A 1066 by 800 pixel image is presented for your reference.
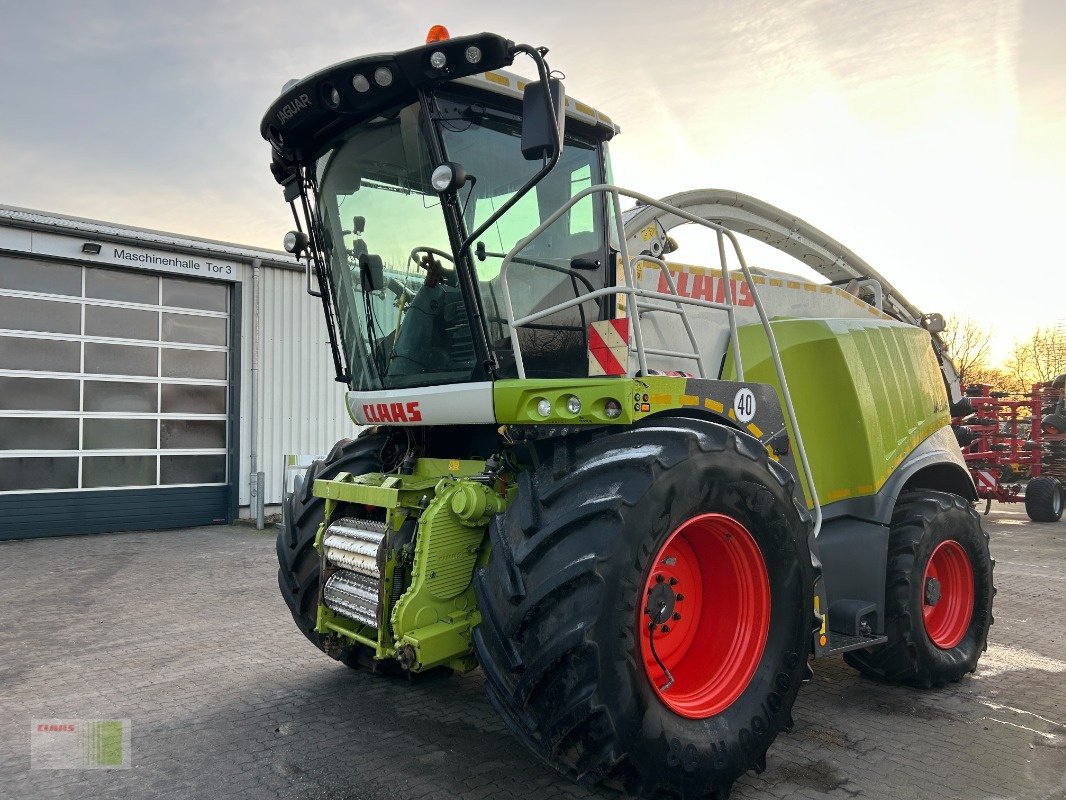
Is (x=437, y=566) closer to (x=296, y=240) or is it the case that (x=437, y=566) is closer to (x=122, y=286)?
(x=296, y=240)

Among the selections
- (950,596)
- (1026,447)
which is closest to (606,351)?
(950,596)

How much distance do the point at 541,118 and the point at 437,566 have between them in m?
1.92

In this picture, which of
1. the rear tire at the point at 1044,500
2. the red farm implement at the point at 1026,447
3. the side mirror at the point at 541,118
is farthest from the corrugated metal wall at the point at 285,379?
the rear tire at the point at 1044,500

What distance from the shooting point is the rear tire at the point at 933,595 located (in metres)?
4.69

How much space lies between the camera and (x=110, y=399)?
12852 mm

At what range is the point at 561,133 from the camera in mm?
3250

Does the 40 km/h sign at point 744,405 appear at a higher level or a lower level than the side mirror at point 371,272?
lower

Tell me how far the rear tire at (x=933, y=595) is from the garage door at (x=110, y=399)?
37.5 feet

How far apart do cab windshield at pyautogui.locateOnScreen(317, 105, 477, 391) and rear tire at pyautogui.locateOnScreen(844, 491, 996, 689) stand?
2.84m

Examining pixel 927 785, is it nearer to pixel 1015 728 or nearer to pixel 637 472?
pixel 1015 728

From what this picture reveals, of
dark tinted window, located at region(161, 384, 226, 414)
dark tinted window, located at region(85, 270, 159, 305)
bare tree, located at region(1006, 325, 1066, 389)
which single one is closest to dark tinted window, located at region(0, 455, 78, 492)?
dark tinted window, located at region(161, 384, 226, 414)

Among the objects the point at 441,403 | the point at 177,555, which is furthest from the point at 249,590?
the point at 441,403

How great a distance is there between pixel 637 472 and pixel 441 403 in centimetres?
118

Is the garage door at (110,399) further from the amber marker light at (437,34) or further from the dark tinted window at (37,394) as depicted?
the amber marker light at (437,34)
